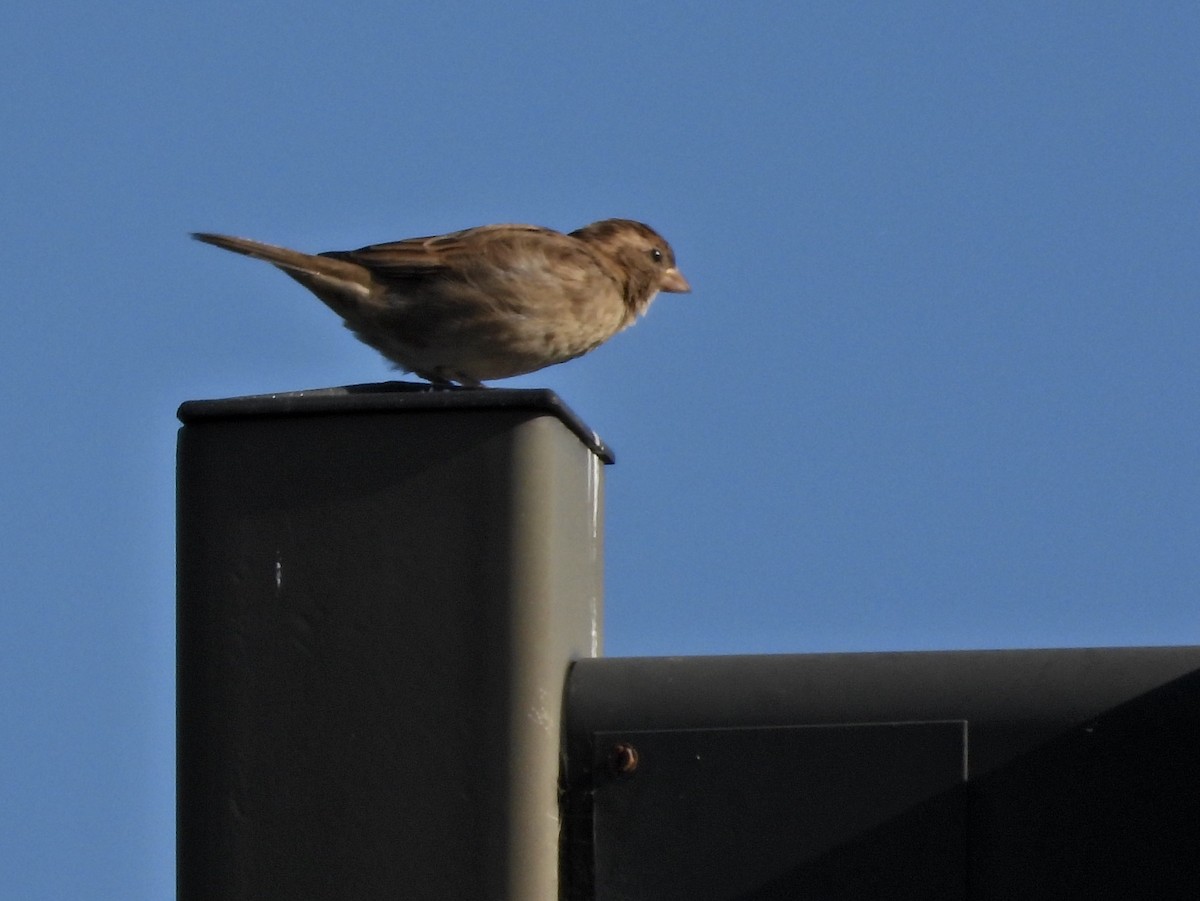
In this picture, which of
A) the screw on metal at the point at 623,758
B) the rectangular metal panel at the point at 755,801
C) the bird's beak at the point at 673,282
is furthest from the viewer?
the bird's beak at the point at 673,282

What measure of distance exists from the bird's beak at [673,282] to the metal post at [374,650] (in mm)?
3592

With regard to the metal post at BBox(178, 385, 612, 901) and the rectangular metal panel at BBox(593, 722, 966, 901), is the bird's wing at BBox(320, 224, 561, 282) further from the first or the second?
the rectangular metal panel at BBox(593, 722, 966, 901)

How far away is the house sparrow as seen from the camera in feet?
18.7

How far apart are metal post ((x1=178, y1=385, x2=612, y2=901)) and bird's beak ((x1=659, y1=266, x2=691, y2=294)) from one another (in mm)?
3592

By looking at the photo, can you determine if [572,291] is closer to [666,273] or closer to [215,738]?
[666,273]

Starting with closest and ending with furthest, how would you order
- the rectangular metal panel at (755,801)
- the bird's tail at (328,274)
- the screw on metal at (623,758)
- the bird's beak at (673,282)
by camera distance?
the rectangular metal panel at (755,801)
the screw on metal at (623,758)
the bird's tail at (328,274)
the bird's beak at (673,282)

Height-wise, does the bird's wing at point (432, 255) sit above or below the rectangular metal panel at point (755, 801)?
above

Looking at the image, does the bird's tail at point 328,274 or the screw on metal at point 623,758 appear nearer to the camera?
the screw on metal at point 623,758

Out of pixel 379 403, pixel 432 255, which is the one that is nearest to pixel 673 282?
pixel 432 255

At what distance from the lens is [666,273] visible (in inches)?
259

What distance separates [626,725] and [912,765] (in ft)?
1.54

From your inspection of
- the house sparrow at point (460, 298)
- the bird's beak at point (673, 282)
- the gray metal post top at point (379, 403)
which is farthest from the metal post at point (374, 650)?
the bird's beak at point (673, 282)

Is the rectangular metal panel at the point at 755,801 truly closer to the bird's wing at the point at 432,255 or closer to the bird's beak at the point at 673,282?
the bird's wing at the point at 432,255

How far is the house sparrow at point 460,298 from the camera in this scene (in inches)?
225
